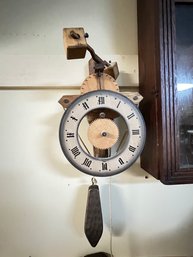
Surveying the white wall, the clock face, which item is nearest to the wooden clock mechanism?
the clock face

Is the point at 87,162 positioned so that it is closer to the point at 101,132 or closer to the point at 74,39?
the point at 101,132

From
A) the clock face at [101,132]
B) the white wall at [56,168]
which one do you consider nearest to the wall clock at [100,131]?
the clock face at [101,132]

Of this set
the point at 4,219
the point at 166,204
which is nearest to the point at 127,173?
the point at 166,204

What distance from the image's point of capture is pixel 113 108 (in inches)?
25.0

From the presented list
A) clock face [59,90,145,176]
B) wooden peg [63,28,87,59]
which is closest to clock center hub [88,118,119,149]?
clock face [59,90,145,176]

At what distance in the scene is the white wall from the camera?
2.67ft

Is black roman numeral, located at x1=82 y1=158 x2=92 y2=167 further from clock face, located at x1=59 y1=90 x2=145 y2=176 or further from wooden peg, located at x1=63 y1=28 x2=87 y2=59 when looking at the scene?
wooden peg, located at x1=63 y1=28 x2=87 y2=59

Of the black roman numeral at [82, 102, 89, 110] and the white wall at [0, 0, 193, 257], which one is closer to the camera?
the black roman numeral at [82, 102, 89, 110]

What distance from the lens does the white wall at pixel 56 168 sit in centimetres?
81

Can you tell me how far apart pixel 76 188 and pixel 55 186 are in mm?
73

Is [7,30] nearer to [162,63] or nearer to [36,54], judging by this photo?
[36,54]

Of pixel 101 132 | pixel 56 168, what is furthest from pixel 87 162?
pixel 56 168

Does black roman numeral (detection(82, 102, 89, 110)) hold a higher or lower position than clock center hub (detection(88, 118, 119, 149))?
higher

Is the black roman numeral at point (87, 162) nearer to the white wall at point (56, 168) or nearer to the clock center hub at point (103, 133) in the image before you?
the clock center hub at point (103, 133)
